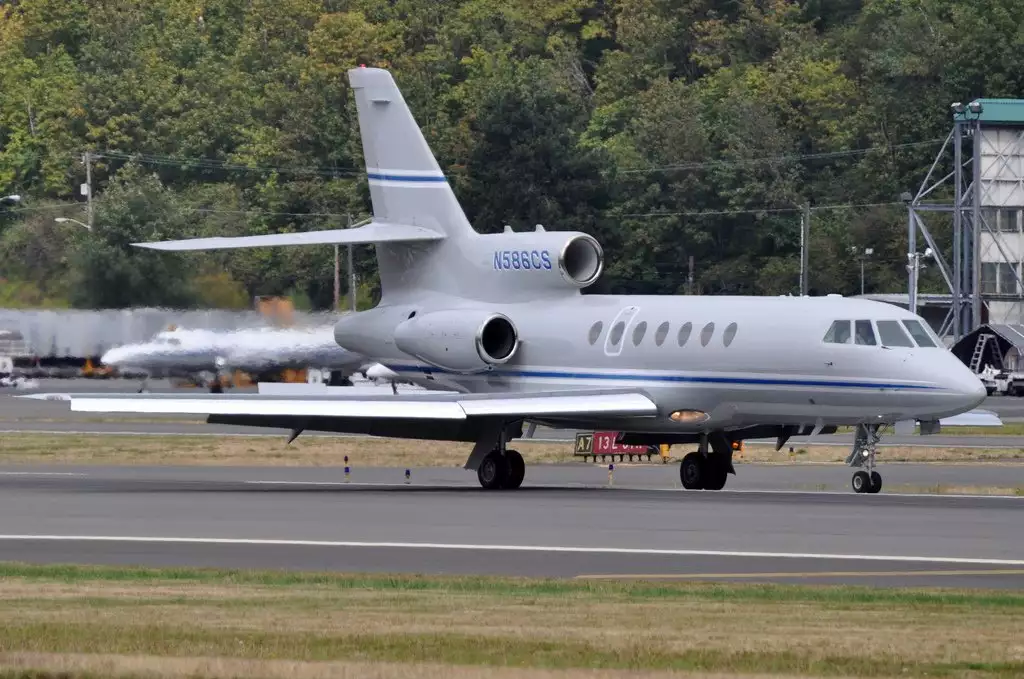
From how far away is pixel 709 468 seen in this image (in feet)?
111

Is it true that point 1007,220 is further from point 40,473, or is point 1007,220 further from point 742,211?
point 40,473

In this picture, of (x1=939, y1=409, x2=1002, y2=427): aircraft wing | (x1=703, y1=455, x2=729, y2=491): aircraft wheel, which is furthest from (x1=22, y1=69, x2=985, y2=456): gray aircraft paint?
(x1=939, y1=409, x2=1002, y2=427): aircraft wing

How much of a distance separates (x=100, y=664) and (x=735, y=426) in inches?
829

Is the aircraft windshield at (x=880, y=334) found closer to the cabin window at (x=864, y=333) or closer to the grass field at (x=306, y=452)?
the cabin window at (x=864, y=333)

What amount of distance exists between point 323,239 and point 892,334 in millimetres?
9787

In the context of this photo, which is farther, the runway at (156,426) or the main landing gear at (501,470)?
the runway at (156,426)

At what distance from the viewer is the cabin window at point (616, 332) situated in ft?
112

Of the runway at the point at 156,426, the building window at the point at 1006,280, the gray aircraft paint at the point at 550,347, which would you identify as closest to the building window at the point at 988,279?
the building window at the point at 1006,280

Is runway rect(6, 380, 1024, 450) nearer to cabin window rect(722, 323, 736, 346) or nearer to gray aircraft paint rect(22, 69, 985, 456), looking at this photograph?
gray aircraft paint rect(22, 69, 985, 456)

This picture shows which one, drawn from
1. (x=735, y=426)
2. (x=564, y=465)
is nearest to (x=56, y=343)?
(x=564, y=465)

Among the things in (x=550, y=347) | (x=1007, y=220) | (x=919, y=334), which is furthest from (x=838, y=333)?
(x=1007, y=220)

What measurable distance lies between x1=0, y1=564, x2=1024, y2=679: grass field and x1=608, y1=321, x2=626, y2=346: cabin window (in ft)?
52.4

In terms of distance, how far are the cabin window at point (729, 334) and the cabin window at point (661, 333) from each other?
1.18 meters

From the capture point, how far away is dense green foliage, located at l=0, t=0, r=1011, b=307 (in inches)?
3578
